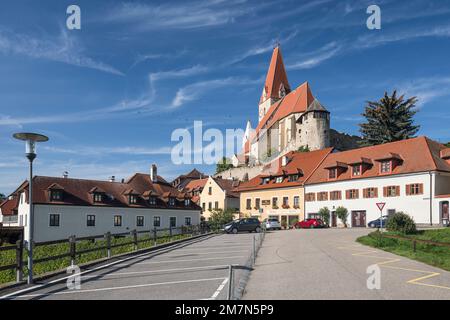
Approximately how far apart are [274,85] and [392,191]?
86264 mm

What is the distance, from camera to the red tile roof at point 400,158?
151ft

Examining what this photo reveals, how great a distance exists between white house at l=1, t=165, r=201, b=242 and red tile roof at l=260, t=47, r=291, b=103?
71.7 meters

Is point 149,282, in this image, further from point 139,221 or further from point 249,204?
point 249,204

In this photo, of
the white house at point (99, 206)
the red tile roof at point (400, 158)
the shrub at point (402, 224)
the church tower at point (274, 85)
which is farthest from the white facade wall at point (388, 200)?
the church tower at point (274, 85)

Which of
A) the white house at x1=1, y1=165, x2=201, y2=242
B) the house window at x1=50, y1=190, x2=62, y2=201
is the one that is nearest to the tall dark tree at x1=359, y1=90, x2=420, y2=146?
the white house at x1=1, y1=165, x2=201, y2=242

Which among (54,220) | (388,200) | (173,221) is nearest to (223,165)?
(173,221)

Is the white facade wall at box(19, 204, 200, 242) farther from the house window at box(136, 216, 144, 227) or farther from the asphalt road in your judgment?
the asphalt road

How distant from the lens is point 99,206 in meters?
53.6

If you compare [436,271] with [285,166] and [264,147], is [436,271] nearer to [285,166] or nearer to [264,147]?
[285,166]

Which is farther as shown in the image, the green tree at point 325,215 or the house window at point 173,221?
the house window at point 173,221

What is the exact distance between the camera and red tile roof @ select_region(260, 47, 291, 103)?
130 metres

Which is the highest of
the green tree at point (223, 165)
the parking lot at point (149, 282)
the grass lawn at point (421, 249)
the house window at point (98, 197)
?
the green tree at point (223, 165)

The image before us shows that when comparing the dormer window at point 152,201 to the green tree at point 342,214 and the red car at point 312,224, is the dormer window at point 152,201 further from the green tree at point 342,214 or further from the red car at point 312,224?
the green tree at point 342,214

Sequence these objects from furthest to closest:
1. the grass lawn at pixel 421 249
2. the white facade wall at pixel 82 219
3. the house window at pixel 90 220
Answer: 1. the house window at pixel 90 220
2. the white facade wall at pixel 82 219
3. the grass lawn at pixel 421 249
